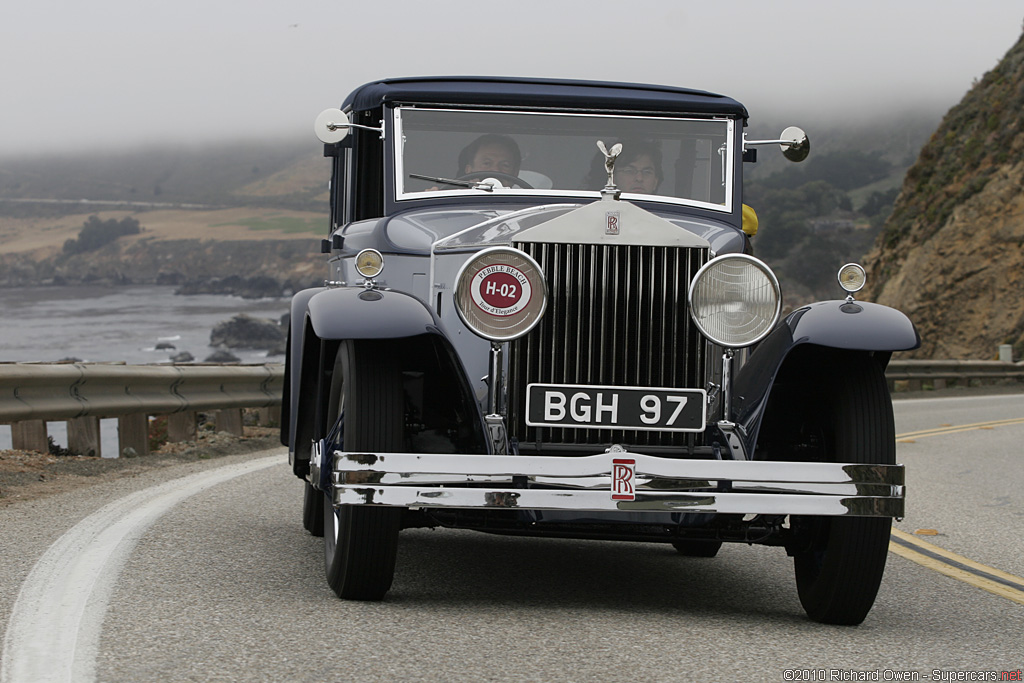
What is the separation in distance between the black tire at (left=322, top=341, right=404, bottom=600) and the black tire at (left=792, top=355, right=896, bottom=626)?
1.59 meters

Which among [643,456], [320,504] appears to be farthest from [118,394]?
[643,456]

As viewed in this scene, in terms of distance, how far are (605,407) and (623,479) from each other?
51 centimetres

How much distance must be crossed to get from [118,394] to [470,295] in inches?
214

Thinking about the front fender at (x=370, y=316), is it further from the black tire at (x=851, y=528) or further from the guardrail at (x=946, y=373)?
the guardrail at (x=946, y=373)

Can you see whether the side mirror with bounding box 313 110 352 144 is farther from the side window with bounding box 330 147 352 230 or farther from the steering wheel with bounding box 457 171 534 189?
the steering wheel with bounding box 457 171 534 189

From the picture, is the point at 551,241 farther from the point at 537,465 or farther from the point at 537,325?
the point at 537,465

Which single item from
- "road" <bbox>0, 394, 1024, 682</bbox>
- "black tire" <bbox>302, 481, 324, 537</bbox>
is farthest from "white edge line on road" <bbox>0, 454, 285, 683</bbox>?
"black tire" <bbox>302, 481, 324, 537</bbox>

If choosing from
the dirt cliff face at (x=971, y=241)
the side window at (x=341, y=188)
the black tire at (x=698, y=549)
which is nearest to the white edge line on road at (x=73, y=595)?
the side window at (x=341, y=188)

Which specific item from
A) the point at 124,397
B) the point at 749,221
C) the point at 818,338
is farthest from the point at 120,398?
the point at 818,338

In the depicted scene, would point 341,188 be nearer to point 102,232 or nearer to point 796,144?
point 796,144

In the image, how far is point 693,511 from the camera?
14.0 ft

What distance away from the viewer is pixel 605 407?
471 cm

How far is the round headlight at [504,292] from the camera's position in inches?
183

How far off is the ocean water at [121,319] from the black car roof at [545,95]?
114 metres
